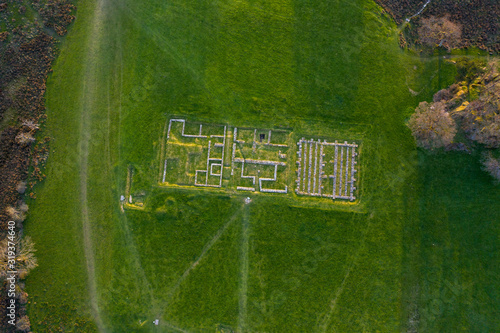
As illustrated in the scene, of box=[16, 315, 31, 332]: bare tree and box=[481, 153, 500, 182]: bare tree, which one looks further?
box=[481, 153, 500, 182]: bare tree

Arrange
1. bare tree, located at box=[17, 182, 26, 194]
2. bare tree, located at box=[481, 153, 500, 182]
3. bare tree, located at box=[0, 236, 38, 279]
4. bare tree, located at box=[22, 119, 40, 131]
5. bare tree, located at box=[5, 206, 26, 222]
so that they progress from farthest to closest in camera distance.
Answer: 1. bare tree, located at box=[22, 119, 40, 131]
2. bare tree, located at box=[481, 153, 500, 182]
3. bare tree, located at box=[17, 182, 26, 194]
4. bare tree, located at box=[5, 206, 26, 222]
5. bare tree, located at box=[0, 236, 38, 279]

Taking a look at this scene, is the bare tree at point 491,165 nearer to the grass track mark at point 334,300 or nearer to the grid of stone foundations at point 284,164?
the grid of stone foundations at point 284,164

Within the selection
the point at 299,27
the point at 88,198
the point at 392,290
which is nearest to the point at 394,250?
the point at 392,290

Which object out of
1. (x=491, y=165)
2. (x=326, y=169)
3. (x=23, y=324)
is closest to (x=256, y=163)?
(x=326, y=169)

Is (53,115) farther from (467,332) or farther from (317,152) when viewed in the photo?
(467,332)

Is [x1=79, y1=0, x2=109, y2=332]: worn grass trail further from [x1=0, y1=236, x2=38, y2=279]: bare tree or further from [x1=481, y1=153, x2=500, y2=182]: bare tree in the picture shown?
[x1=481, y1=153, x2=500, y2=182]: bare tree

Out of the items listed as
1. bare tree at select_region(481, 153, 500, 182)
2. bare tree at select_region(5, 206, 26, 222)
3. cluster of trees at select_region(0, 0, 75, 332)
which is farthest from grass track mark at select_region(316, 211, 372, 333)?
bare tree at select_region(5, 206, 26, 222)
